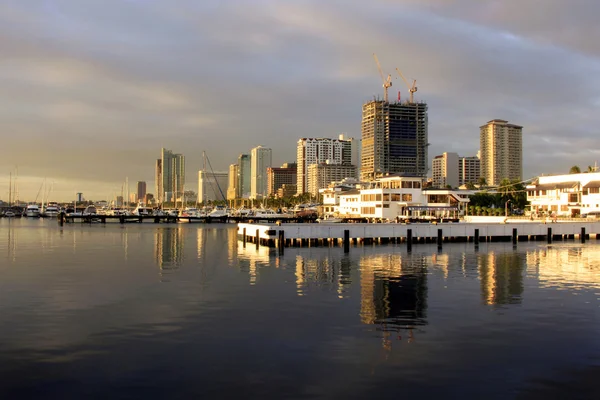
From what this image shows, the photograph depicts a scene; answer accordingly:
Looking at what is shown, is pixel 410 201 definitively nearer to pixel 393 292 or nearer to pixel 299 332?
pixel 393 292

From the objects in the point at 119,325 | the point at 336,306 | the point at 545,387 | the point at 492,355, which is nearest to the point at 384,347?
the point at 492,355

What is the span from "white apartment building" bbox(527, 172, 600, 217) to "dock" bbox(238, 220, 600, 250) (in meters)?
23.1

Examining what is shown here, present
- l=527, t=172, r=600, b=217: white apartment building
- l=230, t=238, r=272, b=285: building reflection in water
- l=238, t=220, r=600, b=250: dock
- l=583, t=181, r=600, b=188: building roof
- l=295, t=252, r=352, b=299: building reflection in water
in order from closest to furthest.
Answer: l=295, t=252, r=352, b=299: building reflection in water
l=230, t=238, r=272, b=285: building reflection in water
l=238, t=220, r=600, b=250: dock
l=583, t=181, r=600, b=188: building roof
l=527, t=172, r=600, b=217: white apartment building

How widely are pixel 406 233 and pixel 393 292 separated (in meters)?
45.8

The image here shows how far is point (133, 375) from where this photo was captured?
18906mm

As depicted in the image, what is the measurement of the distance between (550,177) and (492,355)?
125 m

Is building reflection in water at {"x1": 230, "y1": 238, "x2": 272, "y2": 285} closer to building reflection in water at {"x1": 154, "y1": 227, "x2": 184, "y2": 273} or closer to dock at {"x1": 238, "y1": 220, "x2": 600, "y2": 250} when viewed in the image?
dock at {"x1": 238, "y1": 220, "x2": 600, "y2": 250}

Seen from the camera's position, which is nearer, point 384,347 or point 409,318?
point 384,347

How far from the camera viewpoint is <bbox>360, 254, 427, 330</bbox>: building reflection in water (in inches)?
1096

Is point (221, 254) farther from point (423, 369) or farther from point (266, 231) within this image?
point (423, 369)

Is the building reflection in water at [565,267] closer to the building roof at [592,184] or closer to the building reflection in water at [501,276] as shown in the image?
the building reflection in water at [501,276]

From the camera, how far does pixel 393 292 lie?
3622 centimetres

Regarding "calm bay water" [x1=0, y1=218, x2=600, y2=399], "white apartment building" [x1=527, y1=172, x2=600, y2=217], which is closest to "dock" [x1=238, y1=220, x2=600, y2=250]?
"white apartment building" [x1=527, y1=172, x2=600, y2=217]

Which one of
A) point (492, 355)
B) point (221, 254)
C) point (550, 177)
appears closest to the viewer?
point (492, 355)
